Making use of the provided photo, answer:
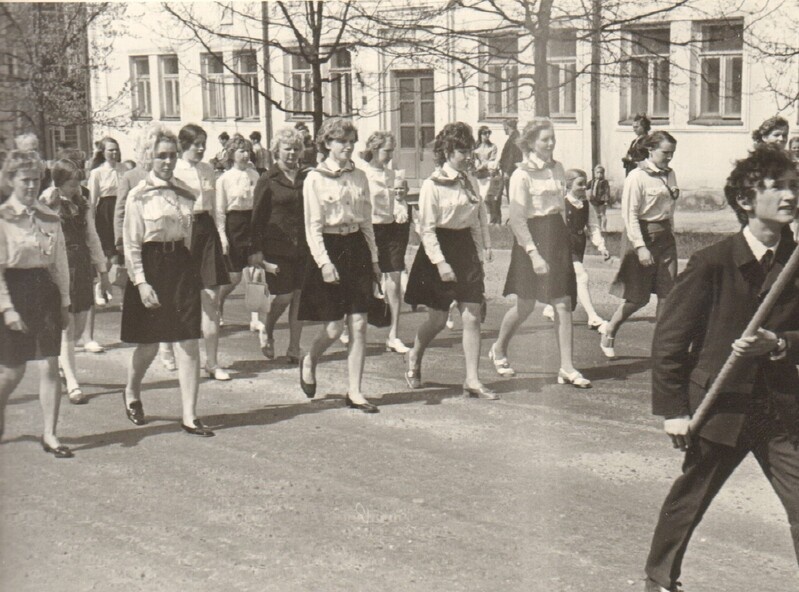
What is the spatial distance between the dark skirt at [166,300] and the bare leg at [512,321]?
2584 millimetres

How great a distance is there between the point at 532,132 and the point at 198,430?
10.2ft

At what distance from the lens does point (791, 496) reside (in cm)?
450

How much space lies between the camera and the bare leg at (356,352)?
8516 mm

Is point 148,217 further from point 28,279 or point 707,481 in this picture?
point 707,481

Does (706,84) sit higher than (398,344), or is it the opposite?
(706,84)

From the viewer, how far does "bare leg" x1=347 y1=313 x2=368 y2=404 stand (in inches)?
335

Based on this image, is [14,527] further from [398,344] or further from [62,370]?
[398,344]

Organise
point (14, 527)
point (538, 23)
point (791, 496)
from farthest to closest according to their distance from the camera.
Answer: point (538, 23) → point (14, 527) → point (791, 496)

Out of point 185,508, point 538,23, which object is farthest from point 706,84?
point 185,508

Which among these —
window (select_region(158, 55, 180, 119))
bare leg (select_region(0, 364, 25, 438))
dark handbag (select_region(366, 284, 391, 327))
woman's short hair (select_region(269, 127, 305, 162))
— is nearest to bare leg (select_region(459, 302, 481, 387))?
dark handbag (select_region(366, 284, 391, 327))

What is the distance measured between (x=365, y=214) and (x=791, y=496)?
180 inches

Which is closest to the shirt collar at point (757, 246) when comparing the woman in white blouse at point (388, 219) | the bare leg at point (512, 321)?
the bare leg at point (512, 321)

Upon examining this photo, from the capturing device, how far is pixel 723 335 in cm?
454

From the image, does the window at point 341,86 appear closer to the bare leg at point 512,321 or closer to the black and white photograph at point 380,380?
the black and white photograph at point 380,380
